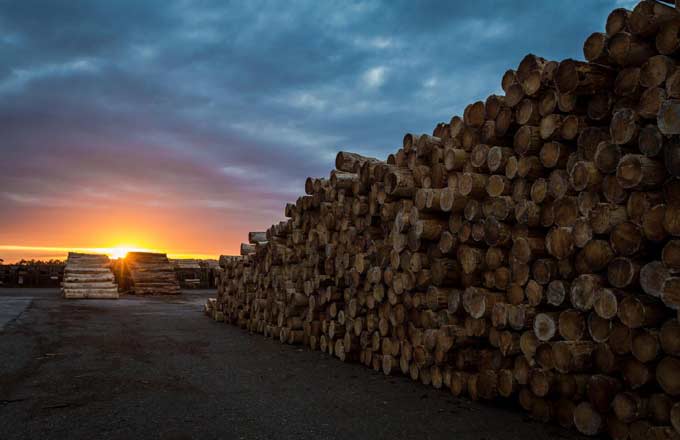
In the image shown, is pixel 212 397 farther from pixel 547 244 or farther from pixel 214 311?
pixel 214 311

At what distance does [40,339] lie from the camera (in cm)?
991

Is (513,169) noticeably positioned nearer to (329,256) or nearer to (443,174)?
(443,174)

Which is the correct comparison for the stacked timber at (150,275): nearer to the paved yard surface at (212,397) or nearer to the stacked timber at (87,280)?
the stacked timber at (87,280)

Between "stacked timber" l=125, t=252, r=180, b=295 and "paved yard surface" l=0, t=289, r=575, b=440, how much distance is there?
1487 cm

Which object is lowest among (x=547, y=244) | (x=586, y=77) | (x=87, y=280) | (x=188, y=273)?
(x=87, y=280)

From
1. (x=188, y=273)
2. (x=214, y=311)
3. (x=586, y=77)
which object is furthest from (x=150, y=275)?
(x=586, y=77)

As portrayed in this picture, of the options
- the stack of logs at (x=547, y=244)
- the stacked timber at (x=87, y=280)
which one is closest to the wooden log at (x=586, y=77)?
the stack of logs at (x=547, y=244)

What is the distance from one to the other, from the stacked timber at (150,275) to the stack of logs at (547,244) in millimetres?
18539

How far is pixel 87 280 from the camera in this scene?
2164 centimetres

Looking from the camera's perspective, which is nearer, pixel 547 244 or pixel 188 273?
pixel 547 244

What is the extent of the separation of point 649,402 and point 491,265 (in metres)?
2.02

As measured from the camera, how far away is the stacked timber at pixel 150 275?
24.7 meters

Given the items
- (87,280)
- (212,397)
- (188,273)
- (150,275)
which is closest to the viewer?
(212,397)

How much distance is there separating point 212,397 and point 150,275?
2051 centimetres
